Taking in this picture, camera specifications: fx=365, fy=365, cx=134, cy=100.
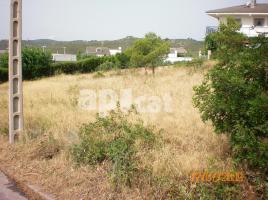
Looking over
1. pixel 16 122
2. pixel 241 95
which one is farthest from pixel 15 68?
pixel 241 95

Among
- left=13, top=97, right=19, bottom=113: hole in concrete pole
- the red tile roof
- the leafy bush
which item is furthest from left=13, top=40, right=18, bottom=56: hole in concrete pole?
the red tile roof

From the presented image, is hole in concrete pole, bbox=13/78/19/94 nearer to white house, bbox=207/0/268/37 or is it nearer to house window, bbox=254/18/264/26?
white house, bbox=207/0/268/37

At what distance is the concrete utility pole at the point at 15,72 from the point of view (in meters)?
6.77

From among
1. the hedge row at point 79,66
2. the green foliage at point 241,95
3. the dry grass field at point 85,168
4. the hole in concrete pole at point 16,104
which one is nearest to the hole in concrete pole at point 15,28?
the hole in concrete pole at point 16,104

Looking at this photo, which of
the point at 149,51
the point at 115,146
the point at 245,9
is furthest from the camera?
the point at 245,9

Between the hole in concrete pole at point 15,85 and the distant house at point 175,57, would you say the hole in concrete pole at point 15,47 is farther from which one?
the distant house at point 175,57

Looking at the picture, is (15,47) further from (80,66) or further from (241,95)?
(80,66)

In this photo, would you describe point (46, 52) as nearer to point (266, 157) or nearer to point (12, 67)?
point (12, 67)

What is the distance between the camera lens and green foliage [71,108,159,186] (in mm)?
4793

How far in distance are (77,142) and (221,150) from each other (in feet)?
7.53

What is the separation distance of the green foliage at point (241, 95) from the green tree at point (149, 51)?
17.8m

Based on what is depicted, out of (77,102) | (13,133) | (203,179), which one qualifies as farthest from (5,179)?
(77,102)

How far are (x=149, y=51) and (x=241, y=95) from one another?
20.4 m

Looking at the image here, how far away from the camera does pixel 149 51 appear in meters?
24.5
